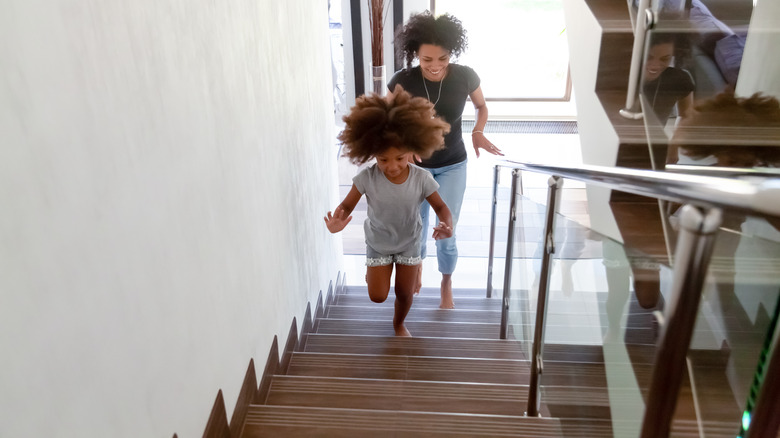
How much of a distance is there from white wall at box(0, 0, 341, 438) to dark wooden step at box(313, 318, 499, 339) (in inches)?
39.4

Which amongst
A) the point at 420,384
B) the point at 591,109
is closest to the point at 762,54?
the point at 591,109

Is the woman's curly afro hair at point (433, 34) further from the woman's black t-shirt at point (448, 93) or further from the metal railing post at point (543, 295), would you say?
the metal railing post at point (543, 295)

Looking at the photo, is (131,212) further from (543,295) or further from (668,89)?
(668,89)

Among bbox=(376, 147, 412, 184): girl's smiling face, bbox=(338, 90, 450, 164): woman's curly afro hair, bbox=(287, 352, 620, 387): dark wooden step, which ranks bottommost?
bbox=(287, 352, 620, 387): dark wooden step

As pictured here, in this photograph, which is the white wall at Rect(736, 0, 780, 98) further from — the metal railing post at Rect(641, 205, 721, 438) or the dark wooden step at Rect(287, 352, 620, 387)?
the metal railing post at Rect(641, 205, 721, 438)

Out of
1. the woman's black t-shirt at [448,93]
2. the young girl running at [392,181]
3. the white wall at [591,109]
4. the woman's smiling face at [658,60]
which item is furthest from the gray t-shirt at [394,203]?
the woman's smiling face at [658,60]

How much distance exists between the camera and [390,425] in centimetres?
Result: 194

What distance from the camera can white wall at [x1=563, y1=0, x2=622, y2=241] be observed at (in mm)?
2762

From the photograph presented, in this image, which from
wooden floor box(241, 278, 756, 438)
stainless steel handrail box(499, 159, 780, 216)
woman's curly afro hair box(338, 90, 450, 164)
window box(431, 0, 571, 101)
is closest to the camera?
stainless steel handrail box(499, 159, 780, 216)

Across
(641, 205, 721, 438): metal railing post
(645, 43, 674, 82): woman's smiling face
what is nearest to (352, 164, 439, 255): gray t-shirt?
(645, 43, 674, 82): woman's smiling face

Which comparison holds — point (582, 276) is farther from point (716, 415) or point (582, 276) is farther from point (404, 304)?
point (404, 304)

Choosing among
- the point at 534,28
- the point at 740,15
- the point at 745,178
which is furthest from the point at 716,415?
the point at 534,28

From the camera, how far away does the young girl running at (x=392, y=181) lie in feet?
8.24

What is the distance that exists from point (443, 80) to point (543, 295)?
156 cm
